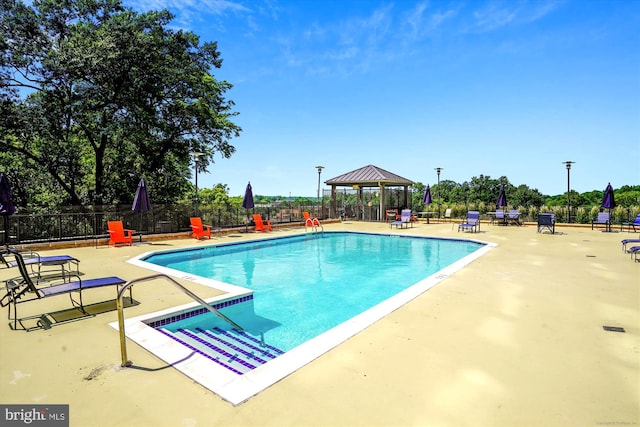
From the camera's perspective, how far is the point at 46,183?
673 inches

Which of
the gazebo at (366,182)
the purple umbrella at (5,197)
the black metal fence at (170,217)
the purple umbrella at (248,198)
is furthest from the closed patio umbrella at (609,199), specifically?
the purple umbrella at (5,197)

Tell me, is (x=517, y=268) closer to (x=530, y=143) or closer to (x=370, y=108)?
(x=370, y=108)

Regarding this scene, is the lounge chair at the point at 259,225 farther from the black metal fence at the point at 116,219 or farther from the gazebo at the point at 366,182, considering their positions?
the gazebo at the point at 366,182

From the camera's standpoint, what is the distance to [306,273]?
891cm

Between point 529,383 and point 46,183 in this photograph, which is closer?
point 529,383

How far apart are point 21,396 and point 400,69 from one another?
20.7 meters

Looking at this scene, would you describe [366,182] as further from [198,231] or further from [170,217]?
[170,217]

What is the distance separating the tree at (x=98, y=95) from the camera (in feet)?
46.8

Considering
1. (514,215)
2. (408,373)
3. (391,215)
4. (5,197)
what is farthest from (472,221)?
(5,197)

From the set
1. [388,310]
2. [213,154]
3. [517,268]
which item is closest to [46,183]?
[213,154]

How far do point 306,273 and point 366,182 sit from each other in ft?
45.8

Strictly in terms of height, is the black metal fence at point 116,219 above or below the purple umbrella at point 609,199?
below

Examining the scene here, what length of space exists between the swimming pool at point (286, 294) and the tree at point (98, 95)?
8137mm

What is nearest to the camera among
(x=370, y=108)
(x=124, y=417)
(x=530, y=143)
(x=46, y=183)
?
(x=124, y=417)
